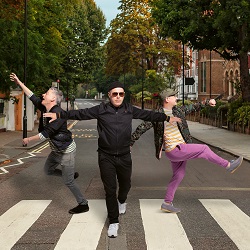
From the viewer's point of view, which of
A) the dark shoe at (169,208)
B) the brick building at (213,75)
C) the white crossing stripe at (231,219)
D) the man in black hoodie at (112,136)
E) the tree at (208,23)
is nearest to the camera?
the white crossing stripe at (231,219)

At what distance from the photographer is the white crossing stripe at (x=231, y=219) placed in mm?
5352

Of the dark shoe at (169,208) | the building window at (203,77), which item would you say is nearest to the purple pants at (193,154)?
the dark shoe at (169,208)

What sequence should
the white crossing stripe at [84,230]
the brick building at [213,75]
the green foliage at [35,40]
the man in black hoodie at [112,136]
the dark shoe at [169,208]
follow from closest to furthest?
1. the white crossing stripe at [84,230]
2. the man in black hoodie at [112,136]
3. the dark shoe at [169,208]
4. the green foliage at [35,40]
5. the brick building at [213,75]

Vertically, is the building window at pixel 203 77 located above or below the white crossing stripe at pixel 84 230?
above

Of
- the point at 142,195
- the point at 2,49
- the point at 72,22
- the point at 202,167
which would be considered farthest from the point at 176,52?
the point at 142,195

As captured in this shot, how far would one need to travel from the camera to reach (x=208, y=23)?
2645cm

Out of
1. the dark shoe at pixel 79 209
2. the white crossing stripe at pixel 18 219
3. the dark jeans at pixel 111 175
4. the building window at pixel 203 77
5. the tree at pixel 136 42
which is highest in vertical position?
the tree at pixel 136 42

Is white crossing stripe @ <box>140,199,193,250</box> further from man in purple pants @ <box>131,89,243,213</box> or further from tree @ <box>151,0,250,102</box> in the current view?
tree @ <box>151,0,250,102</box>

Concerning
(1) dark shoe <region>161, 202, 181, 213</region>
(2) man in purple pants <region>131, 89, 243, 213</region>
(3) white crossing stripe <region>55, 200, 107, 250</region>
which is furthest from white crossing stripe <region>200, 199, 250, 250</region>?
(3) white crossing stripe <region>55, 200, 107, 250</region>

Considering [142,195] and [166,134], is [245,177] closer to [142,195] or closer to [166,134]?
[142,195]

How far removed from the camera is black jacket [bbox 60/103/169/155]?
5535 millimetres

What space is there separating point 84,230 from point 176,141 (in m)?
1.77

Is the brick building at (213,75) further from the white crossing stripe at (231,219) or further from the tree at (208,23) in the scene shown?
the white crossing stripe at (231,219)

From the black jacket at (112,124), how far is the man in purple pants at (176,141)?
47 cm
